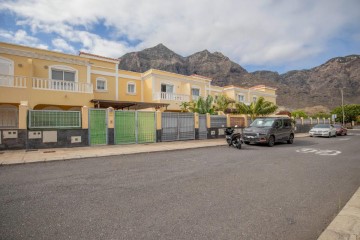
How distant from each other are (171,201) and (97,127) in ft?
33.2

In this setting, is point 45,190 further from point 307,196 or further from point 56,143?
point 56,143

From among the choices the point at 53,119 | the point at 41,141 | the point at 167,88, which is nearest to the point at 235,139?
the point at 53,119

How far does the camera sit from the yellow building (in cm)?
1458

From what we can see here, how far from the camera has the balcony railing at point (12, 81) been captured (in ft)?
45.5

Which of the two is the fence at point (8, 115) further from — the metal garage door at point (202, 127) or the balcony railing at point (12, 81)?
the metal garage door at point (202, 127)

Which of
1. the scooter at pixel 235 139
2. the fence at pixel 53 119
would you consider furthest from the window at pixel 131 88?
the scooter at pixel 235 139

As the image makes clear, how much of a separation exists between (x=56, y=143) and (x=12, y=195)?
8059 millimetres

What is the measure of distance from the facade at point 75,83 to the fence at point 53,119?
3.85 metres

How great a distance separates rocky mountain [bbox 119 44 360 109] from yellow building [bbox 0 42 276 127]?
66343 mm

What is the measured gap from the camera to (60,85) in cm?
1591

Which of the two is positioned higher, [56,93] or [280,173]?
[56,93]

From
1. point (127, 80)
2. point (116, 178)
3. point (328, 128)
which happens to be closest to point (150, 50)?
point (127, 80)

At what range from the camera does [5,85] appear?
45.2 feet

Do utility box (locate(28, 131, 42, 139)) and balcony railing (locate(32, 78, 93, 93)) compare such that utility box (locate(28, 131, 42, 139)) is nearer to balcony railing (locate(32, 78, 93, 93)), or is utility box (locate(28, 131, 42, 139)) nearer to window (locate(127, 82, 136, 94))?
balcony railing (locate(32, 78, 93, 93))
